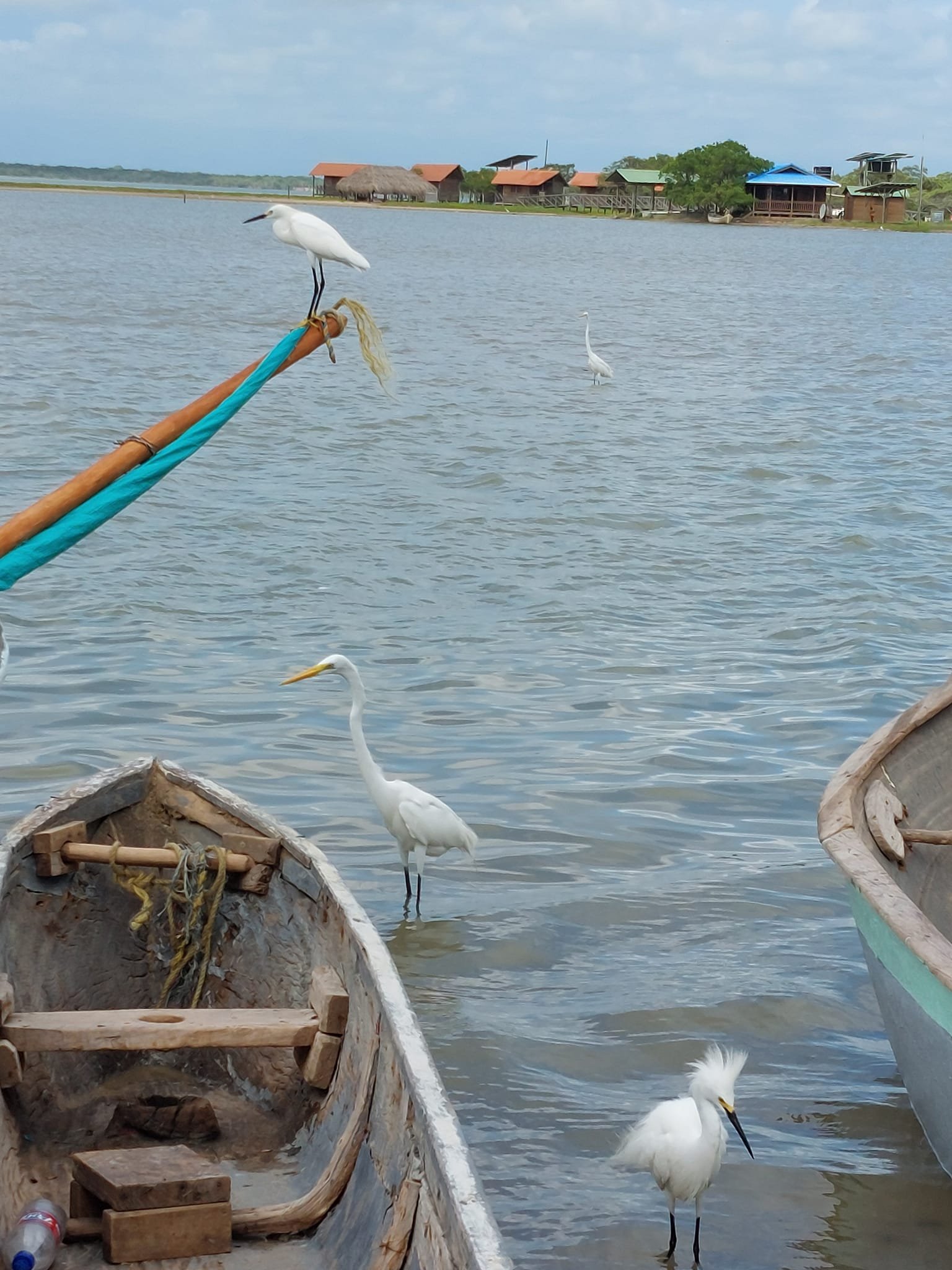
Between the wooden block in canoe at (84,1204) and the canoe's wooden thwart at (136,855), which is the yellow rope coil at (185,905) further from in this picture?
the wooden block in canoe at (84,1204)

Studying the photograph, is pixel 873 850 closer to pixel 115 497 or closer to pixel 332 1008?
pixel 332 1008

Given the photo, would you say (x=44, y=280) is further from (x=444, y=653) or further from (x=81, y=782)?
(x=81, y=782)

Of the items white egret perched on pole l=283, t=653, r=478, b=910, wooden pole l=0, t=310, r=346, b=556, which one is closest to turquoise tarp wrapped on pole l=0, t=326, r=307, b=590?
wooden pole l=0, t=310, r=346, b=556

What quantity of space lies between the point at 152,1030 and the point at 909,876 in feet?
8.31

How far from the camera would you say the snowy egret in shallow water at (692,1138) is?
155 inches

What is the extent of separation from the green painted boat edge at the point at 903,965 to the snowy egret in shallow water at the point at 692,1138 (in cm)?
49

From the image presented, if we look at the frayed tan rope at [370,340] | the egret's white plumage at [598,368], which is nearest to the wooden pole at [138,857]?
the frayed tan rope at [370,340]

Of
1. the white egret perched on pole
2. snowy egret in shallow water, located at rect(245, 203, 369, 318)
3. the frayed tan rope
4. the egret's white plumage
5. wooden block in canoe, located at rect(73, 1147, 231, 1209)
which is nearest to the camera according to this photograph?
wooden block in canoe, located at rect(73, 1147, 231, 1209)

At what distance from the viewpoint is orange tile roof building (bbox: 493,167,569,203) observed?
125 meters

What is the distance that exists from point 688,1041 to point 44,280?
3226cm

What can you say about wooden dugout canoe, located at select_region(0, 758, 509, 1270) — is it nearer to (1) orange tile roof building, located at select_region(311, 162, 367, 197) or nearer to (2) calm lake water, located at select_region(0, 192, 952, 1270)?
(2) calm lake water, located at select_region(0, 192, 952, 1270)

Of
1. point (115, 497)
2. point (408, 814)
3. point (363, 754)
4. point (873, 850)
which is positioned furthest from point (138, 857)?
point (873, 850)

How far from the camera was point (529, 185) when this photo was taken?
126000 millimetres

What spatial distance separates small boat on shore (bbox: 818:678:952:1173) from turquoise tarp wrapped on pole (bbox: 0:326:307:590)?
2237mm
